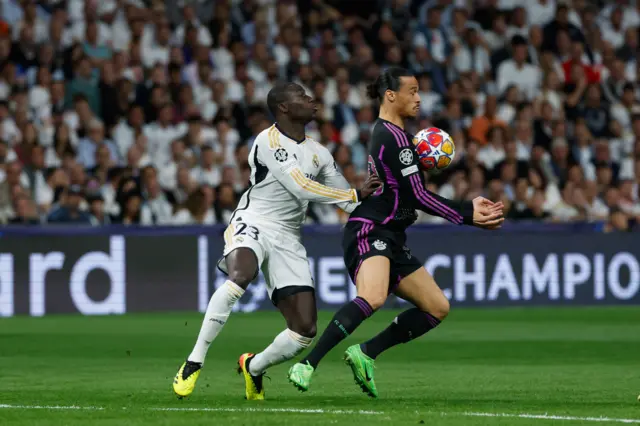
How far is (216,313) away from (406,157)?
161 centimetres

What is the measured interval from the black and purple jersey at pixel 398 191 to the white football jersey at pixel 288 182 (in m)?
0.19

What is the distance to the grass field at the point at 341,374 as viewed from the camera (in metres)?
7.91

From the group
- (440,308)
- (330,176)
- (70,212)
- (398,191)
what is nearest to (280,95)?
(330,176)

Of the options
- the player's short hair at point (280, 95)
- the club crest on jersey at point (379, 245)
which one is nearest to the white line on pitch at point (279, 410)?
the club crest on jersey at point (379, 245)

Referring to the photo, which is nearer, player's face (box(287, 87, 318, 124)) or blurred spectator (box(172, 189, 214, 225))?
player's face (box(287, 87, 318, 124))

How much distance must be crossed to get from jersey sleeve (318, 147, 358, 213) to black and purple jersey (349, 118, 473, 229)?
0.50ft

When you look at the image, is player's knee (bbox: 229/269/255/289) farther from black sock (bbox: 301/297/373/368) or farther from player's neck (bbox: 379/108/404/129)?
player's neck (bbox: 379/108/404/129)

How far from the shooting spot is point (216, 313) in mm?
8734

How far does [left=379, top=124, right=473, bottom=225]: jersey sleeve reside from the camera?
29.4 ft

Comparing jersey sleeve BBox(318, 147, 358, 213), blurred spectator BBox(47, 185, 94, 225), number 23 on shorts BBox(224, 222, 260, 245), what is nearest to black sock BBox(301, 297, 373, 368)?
jersey sleeve BBox(318, 147, 358, 213)

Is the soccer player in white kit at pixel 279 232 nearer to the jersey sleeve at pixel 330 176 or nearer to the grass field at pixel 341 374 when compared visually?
the jersey sleeve at pixel 330 176

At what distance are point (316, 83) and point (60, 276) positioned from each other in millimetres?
5232

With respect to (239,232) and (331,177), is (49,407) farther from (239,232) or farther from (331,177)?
(331,177)

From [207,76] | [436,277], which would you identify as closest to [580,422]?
[436,277]
